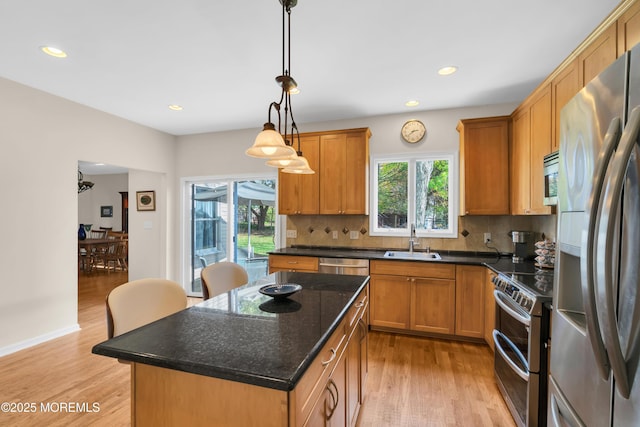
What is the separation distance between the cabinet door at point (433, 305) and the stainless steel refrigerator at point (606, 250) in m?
2.00

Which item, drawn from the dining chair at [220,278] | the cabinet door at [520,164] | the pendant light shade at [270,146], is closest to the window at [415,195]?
the cabinet door at [520,164]

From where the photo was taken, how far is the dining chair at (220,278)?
7.22ft

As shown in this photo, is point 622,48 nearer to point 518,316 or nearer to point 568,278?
point 568,278

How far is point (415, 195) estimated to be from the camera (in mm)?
3912

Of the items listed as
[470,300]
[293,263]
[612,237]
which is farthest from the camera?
[293,263]

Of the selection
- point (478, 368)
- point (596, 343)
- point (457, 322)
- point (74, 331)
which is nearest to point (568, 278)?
point (596, 343)

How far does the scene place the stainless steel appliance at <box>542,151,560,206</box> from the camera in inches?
88.7

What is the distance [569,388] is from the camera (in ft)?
3.69

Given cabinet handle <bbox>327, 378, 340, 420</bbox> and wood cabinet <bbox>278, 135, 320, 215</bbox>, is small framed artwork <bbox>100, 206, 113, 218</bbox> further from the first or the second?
cabinet handle <bbox>327, 378, 340, 420</bbox>

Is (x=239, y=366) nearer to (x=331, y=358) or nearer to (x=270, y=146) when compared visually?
(x=331, y=358)

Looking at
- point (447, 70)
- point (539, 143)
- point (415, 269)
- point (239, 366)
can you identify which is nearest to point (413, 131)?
point (447, 70)

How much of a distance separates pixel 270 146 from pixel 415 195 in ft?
9.40

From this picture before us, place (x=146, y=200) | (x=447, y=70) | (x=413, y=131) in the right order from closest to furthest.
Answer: (x=447, y=70) < (x=413, y=131) < (x=146, y=200)

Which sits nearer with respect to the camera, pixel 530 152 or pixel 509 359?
pixel 509 359
